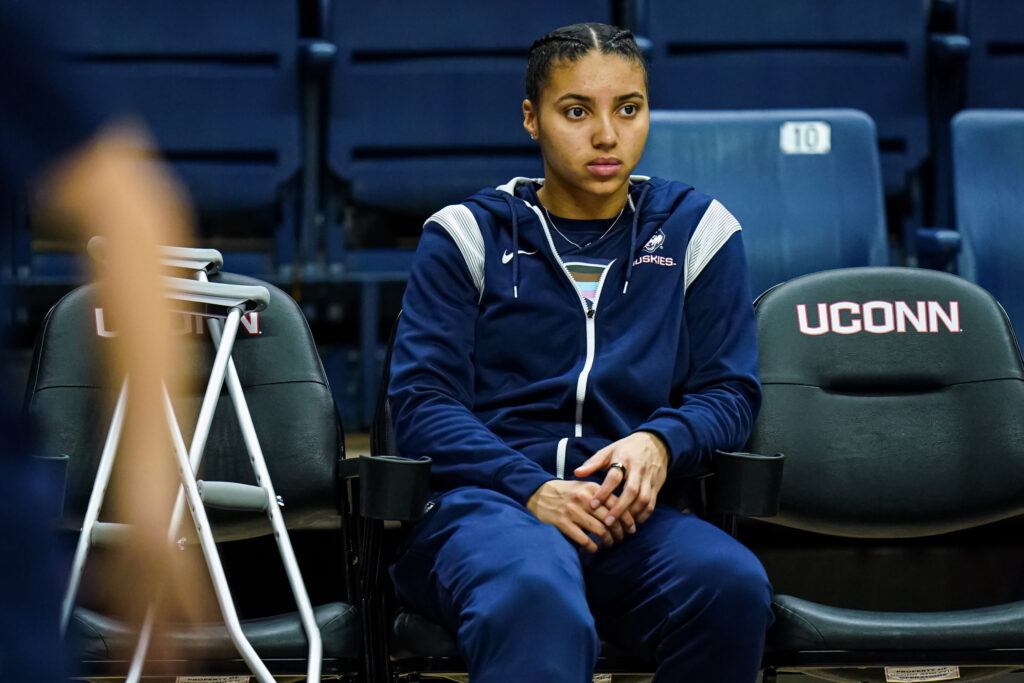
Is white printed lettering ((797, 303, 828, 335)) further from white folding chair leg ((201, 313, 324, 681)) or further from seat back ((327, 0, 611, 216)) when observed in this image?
seat back ((327, 0, 611, 216))

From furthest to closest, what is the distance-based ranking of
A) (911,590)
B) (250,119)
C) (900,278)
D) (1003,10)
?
(1003,10), (250,119), (911,590), (900,278)

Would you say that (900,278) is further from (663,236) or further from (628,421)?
(628,421)

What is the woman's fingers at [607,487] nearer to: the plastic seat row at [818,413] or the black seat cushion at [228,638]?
the plastic seat row at [818,413]

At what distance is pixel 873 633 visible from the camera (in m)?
1.65

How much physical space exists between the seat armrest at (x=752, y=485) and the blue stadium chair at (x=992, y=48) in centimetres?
177

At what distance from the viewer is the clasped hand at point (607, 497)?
63.2 inches

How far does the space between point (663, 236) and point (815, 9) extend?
141 centimetres

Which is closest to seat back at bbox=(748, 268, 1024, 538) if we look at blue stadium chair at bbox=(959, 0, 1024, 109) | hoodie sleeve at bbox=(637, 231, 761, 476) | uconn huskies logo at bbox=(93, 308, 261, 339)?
hoodie sleeve at bbox=(637, 231, 761, 476)

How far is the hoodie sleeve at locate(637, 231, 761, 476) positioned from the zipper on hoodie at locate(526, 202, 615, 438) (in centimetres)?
9

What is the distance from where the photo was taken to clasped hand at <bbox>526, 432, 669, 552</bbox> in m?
1.60

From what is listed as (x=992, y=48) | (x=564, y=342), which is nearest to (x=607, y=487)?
(x=564, y=342)

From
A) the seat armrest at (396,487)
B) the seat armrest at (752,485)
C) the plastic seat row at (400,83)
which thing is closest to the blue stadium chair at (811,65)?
the plastic seat row at (400,83)

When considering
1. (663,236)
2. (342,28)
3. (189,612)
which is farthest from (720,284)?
(342,28)

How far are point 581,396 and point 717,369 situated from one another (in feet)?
0.69
